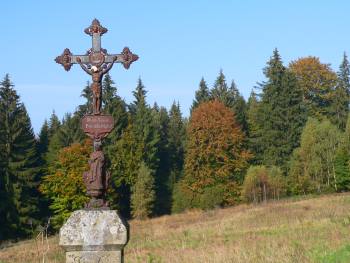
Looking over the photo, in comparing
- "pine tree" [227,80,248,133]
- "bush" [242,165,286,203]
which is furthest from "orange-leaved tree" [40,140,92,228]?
"pine tree" [227,80,248,133]

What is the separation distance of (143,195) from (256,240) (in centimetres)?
3163

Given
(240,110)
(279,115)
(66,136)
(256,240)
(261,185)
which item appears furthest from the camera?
(240,110)

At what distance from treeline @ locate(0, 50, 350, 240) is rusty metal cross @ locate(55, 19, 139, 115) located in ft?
117

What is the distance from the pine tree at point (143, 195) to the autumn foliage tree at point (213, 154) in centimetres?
478

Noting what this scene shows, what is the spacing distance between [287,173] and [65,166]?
2033cm

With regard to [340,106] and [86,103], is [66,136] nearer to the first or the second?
[86,103]

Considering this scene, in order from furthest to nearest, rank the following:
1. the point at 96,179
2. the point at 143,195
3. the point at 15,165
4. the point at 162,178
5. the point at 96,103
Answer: the point at 162,178 → the point at 143,195 → the point at 15,165 → the point at 96,103 → the point at 96,179

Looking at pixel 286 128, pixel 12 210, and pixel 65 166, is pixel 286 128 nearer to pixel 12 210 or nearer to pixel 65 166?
pixel 65 166

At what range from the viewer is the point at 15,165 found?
44.4 m

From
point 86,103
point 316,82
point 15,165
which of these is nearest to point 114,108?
point 86,103

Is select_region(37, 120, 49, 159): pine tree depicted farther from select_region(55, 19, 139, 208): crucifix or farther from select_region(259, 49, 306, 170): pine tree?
select_region(55, 19, 139, 208): crucifix

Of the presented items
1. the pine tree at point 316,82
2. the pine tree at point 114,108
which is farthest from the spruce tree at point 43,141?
the pine tree at point 316,82

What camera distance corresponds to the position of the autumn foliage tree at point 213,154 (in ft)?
171

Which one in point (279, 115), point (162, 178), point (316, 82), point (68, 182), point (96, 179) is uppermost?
point (316, 82)
